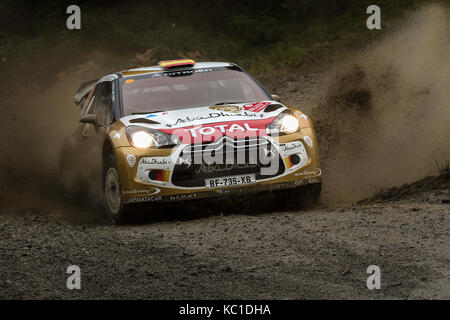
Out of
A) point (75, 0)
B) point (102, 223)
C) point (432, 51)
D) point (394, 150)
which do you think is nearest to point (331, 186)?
point (394, 150)

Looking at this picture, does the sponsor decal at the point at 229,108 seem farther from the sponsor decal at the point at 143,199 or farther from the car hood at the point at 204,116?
the sponsor decal at the point at 143,199

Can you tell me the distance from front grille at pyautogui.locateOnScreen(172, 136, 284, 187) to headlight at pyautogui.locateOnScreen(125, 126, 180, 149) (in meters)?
0.21

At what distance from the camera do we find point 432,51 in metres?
15.3

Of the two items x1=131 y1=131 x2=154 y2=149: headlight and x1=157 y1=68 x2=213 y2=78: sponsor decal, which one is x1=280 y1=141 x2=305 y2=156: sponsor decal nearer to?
x1=131 y1=131 x2=154 y2=149: headlight

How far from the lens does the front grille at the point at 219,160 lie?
7562 millimetres

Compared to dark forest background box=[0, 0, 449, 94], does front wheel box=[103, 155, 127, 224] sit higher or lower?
lower

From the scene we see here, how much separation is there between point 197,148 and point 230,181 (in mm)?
474

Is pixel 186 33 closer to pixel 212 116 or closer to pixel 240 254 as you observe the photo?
pixel 212 116

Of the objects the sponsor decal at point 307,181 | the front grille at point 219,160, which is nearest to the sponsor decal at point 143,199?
the front grille at point 219,160

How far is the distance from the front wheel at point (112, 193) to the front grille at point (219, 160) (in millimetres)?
643

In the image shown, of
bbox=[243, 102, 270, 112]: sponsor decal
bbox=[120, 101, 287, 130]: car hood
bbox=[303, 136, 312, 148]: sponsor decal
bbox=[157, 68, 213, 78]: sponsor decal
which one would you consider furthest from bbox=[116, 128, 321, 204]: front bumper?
bbox=[157, 68, 213, 78]: sponsor decal

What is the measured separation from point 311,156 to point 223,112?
103 cm

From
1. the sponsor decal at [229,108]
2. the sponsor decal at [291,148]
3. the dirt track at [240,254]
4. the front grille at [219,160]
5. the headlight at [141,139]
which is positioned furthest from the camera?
the sponsor decal at [229,108]

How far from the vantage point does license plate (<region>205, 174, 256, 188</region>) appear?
Result: 301 inches
